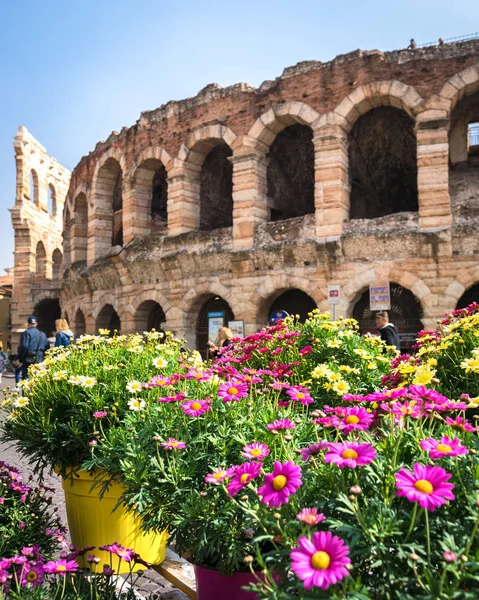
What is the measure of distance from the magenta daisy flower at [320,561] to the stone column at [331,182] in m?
11.3

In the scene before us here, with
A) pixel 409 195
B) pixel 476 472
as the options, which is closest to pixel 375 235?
pixel 409 195

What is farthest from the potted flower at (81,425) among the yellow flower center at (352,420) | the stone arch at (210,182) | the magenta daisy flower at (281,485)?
the stone arch at (210,182)

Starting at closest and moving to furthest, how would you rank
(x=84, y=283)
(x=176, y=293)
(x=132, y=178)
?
(x=176, y=293)
(x=132, y=178)
(x=84, y=283)

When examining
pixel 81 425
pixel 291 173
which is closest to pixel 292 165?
pixel 291 173

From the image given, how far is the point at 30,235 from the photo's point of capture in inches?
1078

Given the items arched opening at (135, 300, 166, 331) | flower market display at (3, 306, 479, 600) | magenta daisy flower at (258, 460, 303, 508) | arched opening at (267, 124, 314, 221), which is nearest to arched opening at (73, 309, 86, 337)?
arched opening at (135, 300, 166, 331)

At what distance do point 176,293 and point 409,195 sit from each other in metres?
7.54

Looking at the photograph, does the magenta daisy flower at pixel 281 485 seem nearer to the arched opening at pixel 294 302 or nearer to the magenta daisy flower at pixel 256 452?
the magenta daisy flower at pixel 256 452

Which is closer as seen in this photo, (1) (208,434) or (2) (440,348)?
(1) (208,434)

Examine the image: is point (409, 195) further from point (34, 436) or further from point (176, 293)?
point (34, 436)

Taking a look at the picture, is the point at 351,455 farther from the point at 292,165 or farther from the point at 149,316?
the point at 149,316

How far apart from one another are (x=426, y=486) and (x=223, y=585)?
1.41 meters

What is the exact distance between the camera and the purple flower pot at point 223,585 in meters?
2.43

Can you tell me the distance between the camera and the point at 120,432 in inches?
112
